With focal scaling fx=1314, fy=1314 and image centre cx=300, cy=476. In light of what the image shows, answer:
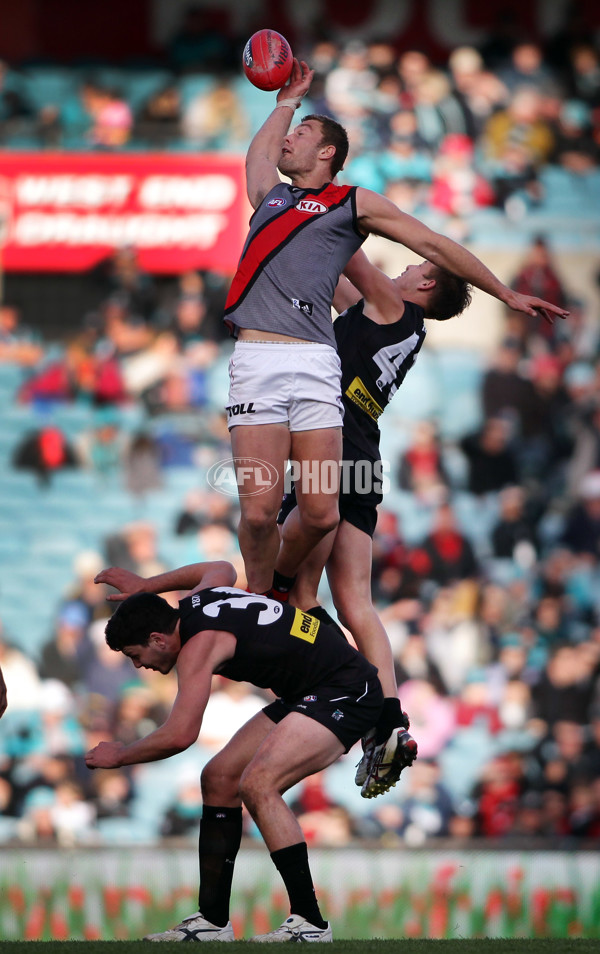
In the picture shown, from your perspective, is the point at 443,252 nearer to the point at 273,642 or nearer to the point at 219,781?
the point at 273,642

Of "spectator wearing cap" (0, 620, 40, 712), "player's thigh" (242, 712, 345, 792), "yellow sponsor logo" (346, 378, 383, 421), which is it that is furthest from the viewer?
"spectator wearing cap" (0, 620, 40, 712)

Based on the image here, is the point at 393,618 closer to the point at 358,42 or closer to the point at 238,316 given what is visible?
the point at 238,316

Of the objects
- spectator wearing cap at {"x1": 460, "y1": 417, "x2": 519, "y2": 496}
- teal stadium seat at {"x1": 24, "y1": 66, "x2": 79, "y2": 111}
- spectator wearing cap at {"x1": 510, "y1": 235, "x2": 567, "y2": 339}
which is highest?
teal stadium seat at {"x1": 24, "y1": 66, "x2": 79, "y2": 111}

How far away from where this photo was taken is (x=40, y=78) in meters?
15.7

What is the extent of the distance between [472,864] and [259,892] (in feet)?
4.58

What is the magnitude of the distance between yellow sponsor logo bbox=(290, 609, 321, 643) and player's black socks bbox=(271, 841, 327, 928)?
911mm

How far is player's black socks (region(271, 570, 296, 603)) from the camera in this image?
6.48 metres

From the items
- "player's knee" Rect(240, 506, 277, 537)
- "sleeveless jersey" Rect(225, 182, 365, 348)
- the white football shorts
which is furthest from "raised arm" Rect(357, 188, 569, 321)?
"player's knee" Rect(240, 506, 277, 537)

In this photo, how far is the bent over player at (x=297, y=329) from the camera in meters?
6.02

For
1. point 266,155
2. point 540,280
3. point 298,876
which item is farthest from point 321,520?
point 540,280

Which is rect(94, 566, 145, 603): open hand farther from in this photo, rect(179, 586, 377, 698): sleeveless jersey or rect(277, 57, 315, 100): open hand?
rect(277, 57, 315, 100): open hand

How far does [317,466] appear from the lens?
6.07 m

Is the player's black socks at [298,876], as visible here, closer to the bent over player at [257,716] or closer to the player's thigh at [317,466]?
the bent over player at [257,716]

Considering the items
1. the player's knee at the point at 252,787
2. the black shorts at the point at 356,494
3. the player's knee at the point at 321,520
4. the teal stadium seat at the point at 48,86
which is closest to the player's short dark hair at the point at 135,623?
the player's knee at the point at 252,787
